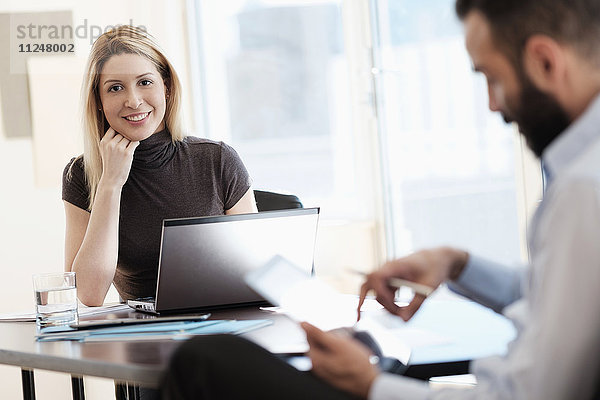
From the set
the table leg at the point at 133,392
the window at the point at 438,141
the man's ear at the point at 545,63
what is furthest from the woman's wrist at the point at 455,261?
the window at the point at 438,141

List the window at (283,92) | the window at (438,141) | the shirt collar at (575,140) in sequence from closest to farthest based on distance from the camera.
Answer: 1. the shirt collar at (575,140)
2. the window at (438,141)
3. the window at (283,92)

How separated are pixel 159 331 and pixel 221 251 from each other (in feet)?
0.80

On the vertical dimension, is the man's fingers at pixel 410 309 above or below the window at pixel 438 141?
below

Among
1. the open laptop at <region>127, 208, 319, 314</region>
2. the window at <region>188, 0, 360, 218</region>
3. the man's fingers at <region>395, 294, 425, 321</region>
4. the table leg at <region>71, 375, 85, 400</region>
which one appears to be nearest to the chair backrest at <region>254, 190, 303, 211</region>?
the open laptop at <region>127, 208, 319, 314</region>

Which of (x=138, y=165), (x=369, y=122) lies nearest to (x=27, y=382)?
(x=138, y=165)

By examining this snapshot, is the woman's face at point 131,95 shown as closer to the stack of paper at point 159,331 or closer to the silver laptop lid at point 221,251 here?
the silver laptop lid at point 221,251

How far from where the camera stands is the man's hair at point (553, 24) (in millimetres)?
938

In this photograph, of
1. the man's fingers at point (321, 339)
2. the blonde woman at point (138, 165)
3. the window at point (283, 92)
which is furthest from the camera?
the window at point (283, 92)

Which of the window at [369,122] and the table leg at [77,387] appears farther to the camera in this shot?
the window at [369,122]

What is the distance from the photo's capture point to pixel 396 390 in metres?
0.96

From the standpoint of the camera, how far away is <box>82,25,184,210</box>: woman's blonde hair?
2.22 metres

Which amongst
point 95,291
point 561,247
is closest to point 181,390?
point 561,247

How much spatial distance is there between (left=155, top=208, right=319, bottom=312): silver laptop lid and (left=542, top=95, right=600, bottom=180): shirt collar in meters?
0.79

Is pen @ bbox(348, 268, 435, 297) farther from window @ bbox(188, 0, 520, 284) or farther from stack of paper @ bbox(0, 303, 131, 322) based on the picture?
window @ bbox(188, 0, 520, 284)
